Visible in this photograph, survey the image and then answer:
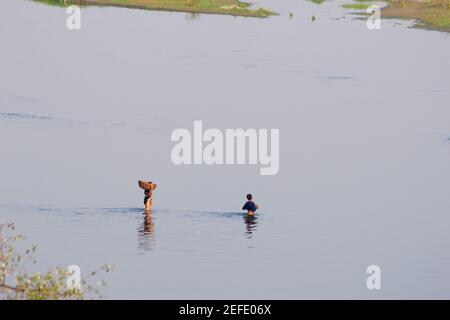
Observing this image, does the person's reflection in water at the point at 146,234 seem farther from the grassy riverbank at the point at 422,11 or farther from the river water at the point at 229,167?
the grassy riverbank at the point at 422,11

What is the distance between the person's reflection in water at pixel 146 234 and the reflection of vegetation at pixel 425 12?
2253 inches

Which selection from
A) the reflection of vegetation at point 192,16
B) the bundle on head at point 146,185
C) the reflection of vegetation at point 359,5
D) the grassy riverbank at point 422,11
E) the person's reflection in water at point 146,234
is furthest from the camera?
the reflection of vegetation at point 359,5

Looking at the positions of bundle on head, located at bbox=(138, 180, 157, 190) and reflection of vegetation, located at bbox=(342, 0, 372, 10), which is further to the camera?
reflection of vegetation, located at bbox=(342, 0, 372, 10)

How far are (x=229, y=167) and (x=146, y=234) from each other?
38.8ft

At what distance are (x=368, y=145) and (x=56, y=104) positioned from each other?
1654 centimetres

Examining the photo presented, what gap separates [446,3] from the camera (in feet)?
352

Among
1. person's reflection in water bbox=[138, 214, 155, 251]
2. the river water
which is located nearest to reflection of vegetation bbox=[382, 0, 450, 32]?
the river water

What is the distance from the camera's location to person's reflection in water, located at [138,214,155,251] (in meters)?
47.0

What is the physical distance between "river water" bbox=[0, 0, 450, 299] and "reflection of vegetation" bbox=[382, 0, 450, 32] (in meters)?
0.90

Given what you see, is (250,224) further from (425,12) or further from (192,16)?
(425,12)

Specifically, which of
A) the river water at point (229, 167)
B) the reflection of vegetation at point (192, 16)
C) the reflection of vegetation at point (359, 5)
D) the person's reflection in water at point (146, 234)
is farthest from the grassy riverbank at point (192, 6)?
the person's reflection in water at point (146, 234)

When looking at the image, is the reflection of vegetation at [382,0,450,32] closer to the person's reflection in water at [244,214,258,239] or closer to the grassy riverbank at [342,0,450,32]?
the grassy riverbank at [342,0,450,32]

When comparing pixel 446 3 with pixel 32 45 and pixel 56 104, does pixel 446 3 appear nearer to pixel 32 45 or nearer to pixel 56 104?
pixel 32 45

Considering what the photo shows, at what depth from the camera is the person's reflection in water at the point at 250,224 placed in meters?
49.2
